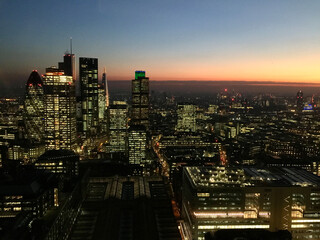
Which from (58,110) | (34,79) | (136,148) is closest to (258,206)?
(136,148)

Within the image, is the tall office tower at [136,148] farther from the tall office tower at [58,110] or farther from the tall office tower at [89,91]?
the tall office tower at [89,91]

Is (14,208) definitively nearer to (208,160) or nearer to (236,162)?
(208,160)

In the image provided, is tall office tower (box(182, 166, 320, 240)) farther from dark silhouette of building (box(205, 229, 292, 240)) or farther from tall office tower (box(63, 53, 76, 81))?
tall office tower (box(63, 53, 76, 81))

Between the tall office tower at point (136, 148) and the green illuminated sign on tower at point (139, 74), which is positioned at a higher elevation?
the green illuminated sign on tower at point (139, 74)

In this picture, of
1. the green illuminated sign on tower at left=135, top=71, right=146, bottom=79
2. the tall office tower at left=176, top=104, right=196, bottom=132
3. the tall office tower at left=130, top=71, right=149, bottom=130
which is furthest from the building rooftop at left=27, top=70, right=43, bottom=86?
the tall office tower at left=176, top=104, right=196, bottom=132

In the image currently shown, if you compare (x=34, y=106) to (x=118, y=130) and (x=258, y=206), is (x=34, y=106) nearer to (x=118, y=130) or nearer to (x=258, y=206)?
(x=118, y=130)

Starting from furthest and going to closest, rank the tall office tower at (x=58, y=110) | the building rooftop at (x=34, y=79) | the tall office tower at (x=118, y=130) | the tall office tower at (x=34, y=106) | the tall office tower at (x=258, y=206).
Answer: the building rooftop at (x=34, y=79) < the tall office tower at (x=34, y=106) < the tall office tower at (x=58, y=110) < the tall office tower at (x=118, y=130) < the tall office tower at (x=258, y=206)

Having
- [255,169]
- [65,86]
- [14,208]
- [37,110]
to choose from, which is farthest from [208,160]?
[37,110]

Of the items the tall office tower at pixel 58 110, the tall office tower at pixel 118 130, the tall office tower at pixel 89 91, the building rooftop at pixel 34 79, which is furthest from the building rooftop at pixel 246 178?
the tall office tower at pixel 89 91
